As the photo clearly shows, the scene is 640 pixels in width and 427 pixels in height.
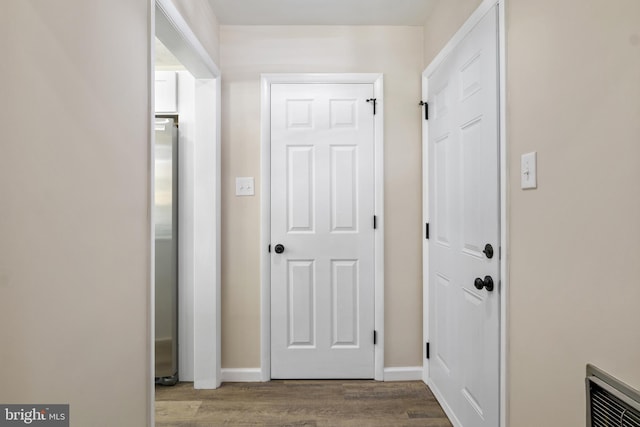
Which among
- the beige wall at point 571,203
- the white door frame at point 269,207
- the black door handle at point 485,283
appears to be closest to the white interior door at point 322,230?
the white door frame at point 269,207

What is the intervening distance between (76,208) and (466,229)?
1.70 metres

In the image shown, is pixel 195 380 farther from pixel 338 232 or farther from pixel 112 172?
pixel 112 172

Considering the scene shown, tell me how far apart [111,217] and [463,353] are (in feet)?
5.83

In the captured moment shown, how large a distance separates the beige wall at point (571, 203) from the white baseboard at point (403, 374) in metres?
1.21

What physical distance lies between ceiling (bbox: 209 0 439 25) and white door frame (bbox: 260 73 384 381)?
362 millimetres

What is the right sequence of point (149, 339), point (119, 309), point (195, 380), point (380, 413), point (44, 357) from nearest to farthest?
point (44, 357) < point (119, 309) < point (149, 339) < point (380, 413) < point (195, 380)

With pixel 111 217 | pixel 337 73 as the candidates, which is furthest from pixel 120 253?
pixel 337 73

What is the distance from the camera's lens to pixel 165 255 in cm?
268

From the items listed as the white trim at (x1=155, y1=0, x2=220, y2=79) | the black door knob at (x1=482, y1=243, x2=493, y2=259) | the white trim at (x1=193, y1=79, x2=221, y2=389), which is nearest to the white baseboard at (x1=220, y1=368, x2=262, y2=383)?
the white trim at (x1=193, y1=79, x2=221, y2=389)

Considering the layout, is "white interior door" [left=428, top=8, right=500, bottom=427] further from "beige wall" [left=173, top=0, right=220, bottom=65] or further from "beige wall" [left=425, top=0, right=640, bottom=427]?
"beige wall" [left=173, top=0, right=220, bottom=65]

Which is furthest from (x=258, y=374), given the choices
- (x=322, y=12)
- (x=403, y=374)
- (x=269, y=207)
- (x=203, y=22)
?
(x=322, y=12)

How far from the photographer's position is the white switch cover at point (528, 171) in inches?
53.1

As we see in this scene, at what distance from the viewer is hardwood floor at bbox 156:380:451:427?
7.16 ft

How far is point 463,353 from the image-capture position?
6.53 feet
